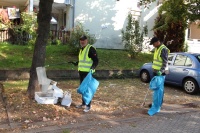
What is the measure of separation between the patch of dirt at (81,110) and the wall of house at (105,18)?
9.29 m

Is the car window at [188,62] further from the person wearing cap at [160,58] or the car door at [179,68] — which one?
the person wearing cap at [160,58]

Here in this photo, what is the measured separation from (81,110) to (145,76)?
557 cm

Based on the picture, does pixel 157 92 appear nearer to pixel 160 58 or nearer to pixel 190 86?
pixel 160 58

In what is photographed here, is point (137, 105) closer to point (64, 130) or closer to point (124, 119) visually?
point (124, 119)

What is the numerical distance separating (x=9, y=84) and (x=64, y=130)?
4.73 metres

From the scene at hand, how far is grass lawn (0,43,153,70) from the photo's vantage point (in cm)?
1179

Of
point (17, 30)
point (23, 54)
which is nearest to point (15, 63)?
point (23, 54)

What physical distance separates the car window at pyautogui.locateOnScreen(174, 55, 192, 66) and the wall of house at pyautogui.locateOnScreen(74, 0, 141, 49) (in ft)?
29.4

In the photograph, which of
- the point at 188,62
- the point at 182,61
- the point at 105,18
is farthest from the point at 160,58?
the point at 105,18

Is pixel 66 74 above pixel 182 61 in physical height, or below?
below

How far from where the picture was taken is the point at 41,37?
7004mm

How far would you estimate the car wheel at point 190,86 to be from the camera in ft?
31.4

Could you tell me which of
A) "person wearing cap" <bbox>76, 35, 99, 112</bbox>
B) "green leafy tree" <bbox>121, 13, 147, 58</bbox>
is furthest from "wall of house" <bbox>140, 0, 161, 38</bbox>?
"person wearing cap" <bbox>76, 35, 99, 112</bbox>

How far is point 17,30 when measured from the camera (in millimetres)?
15273
